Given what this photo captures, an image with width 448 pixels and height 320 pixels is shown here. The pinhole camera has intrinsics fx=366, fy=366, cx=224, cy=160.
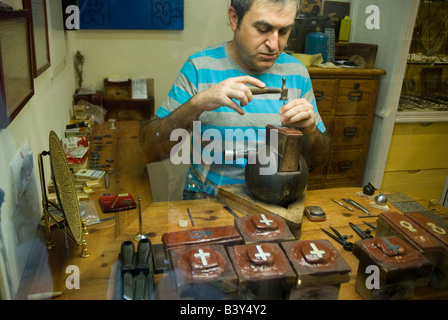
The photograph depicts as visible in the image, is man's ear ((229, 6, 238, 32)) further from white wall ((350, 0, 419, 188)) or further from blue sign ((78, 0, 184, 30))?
white wall ((350, 0, 419, 188))

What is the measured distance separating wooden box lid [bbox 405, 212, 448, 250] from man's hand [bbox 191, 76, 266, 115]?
0.52 m

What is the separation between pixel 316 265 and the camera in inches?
28.9

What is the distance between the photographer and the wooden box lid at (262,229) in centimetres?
84

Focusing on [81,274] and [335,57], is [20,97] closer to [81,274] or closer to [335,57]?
[81,274]

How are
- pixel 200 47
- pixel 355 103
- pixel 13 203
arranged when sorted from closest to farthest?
pixel 13 203 < pixel 200 47 < pixel 355 103

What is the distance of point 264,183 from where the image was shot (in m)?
1.05

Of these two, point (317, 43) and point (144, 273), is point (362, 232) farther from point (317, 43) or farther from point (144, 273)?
point (317, 43)

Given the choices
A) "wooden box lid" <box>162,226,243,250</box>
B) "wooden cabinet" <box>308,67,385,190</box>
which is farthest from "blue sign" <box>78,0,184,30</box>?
"wooden cabinet" <box>308,67,385,190</box>

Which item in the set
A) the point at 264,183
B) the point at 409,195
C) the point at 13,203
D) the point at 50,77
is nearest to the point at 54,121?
the point at 50,77

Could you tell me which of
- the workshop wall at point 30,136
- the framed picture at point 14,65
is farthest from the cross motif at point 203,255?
the framed picture at point 14,65

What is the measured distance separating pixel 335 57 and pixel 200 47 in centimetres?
66

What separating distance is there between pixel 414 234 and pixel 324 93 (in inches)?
30.1

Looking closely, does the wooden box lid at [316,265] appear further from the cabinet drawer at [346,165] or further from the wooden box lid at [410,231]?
the cabinet drawer at [346,165]

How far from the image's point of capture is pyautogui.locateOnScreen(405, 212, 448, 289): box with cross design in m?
0.80
